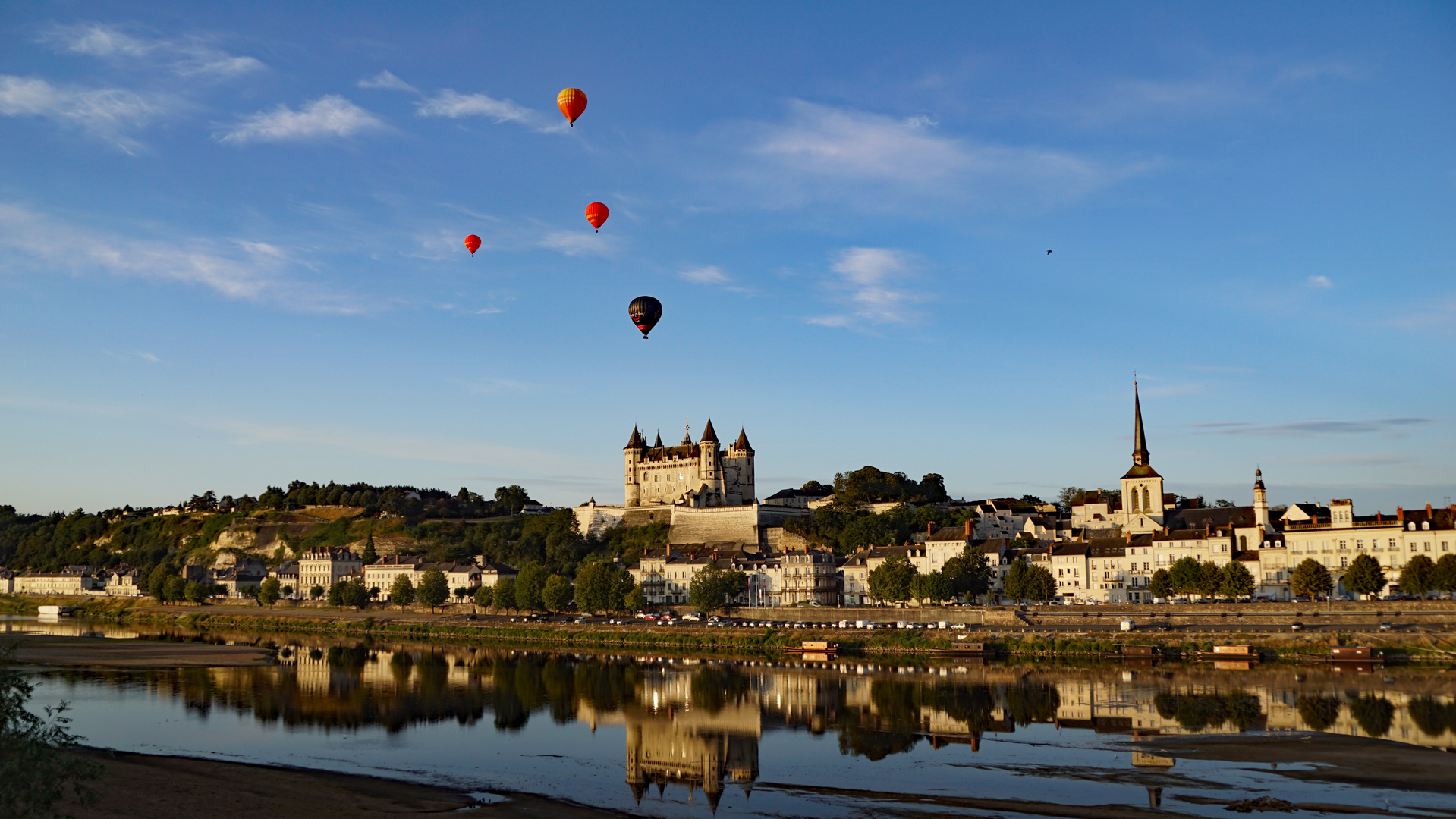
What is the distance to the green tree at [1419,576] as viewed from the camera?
4403 centimetres

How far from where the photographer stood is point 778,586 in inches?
2547

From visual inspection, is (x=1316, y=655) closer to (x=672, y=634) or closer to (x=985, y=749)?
(x=985, y=749)

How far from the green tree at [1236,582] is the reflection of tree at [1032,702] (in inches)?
744

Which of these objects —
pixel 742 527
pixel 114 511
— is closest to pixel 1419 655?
pixel 742 527

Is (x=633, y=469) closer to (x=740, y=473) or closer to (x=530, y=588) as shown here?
(x=740, y=473)

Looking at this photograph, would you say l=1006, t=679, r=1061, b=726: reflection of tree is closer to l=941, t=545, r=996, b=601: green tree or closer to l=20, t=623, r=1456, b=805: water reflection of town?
l=20, t=623, r=1456, b=805: water reflection of town

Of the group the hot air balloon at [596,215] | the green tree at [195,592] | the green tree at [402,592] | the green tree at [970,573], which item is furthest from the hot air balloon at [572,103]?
the green tree at [195,592]

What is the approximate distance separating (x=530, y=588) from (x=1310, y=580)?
40101 millimetres

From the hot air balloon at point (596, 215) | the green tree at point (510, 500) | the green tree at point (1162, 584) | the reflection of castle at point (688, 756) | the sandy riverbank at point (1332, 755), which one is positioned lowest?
the reflection of castle at point (688, 756)

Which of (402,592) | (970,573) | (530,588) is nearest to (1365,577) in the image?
(970,573)

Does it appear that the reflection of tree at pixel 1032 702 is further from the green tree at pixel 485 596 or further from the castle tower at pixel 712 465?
the castle tower at pixel 712 465

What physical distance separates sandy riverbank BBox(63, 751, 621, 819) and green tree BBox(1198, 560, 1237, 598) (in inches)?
1510

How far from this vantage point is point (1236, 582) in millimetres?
48219

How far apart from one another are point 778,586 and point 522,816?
4698 cm
